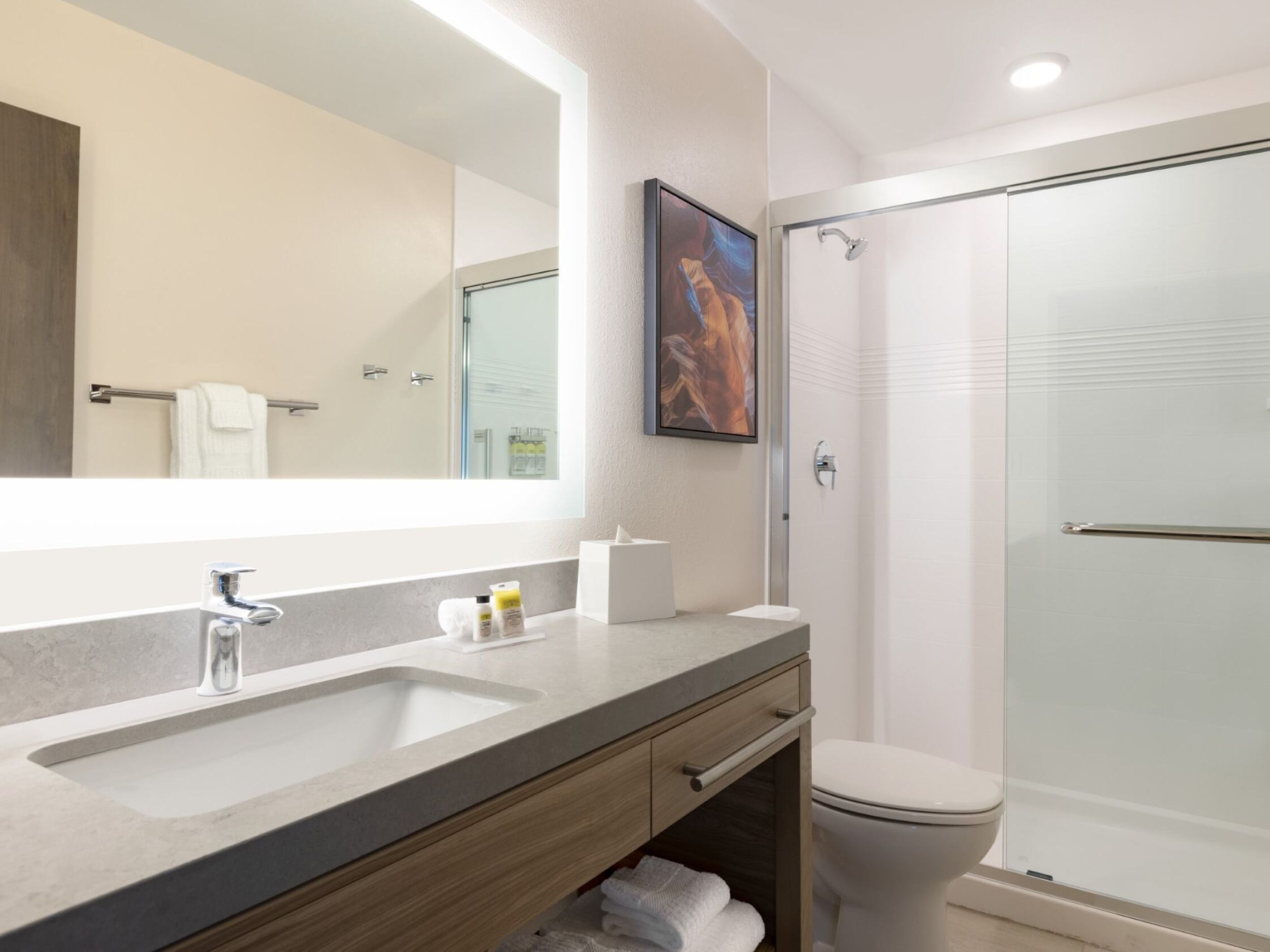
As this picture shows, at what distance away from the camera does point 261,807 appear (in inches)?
24.5

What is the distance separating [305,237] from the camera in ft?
3.91

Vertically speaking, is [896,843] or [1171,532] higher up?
[1171,532]

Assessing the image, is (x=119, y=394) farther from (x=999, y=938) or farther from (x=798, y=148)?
(x=999, y=938)

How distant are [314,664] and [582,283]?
3.01 feet

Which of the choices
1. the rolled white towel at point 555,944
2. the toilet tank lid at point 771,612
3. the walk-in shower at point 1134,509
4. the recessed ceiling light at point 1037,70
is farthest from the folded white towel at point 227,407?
the recessed ceiling light at point 1037,70

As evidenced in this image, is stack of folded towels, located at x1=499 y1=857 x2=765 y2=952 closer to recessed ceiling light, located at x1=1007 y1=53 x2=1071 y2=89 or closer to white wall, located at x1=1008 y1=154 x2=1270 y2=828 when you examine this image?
white wall, located at x1=1008 y1=154 x2=1270 y2=828

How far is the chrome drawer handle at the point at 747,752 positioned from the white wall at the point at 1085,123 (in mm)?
1886

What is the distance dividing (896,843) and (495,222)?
1.49 meters

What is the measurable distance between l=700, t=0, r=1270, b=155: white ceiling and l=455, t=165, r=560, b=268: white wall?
0.90m

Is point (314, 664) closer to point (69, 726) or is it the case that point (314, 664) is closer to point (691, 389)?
point (69, 726)

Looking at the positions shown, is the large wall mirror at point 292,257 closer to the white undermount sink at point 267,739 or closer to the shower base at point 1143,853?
the white undermount sink at point 267,739

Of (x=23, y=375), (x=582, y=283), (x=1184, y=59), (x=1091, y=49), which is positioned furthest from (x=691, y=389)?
(x=1184, y=59)

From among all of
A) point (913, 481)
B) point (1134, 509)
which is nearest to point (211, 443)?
point (1134, 509)

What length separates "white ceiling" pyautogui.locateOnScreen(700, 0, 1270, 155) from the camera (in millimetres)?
2092
